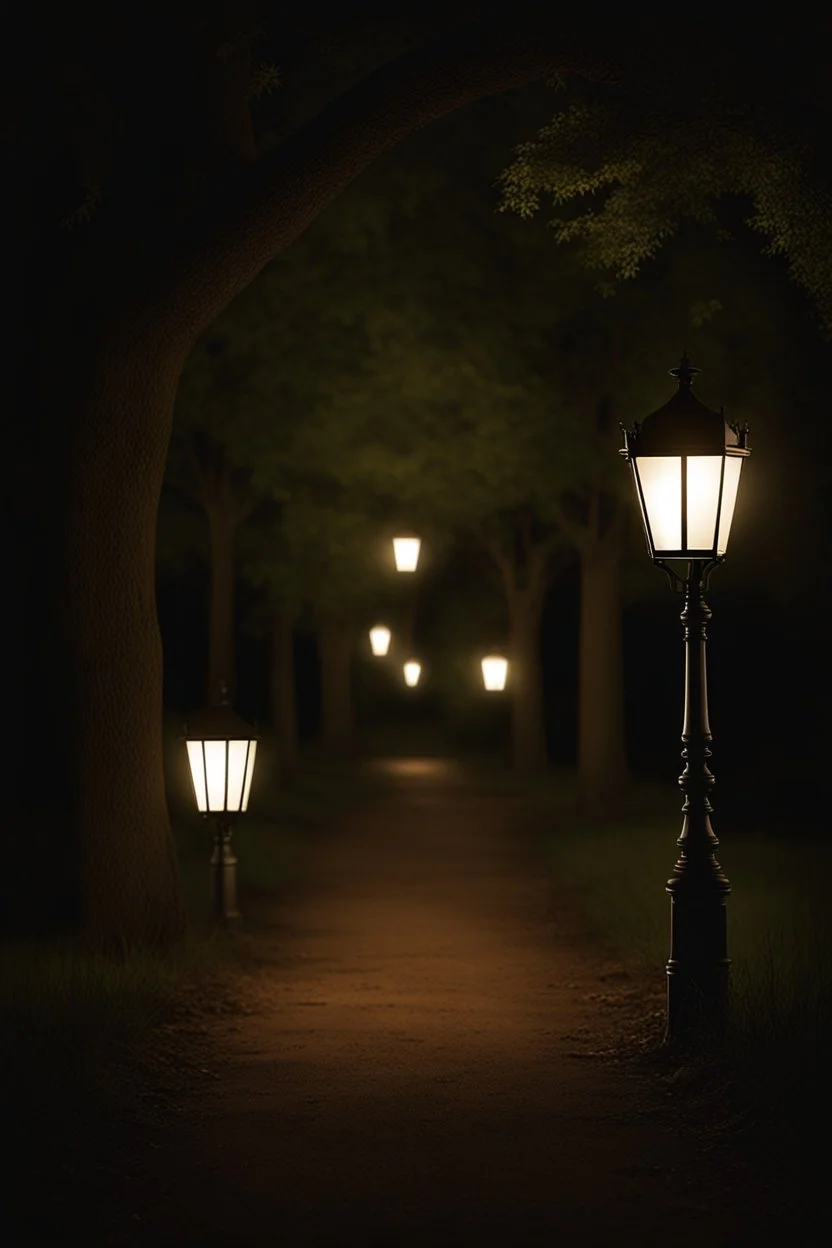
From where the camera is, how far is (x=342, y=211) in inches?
796

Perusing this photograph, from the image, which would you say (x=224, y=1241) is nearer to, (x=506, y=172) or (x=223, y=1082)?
(x=223, y=1082)

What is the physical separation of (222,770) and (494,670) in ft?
69.8

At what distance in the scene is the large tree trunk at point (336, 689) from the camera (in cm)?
4619

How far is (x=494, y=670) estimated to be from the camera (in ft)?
118

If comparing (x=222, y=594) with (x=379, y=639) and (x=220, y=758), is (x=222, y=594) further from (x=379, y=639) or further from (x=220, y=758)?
(x=379, y=639)

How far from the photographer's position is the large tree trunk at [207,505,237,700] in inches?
1131

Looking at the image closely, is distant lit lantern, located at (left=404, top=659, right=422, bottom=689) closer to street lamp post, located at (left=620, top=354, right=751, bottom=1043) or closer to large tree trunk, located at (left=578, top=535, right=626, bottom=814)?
large tree trunk, located at (left=578, top=535, right=626, bottom=814)

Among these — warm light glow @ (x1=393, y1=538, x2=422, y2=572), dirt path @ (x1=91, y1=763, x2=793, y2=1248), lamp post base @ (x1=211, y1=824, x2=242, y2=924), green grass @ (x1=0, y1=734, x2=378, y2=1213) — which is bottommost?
dirt path @ (x1=91, y1=763, x2=793, y2=1248)

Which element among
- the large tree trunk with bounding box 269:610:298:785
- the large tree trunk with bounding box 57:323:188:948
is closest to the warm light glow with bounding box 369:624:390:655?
the large tree trunk with bounding box 269:610:298:785

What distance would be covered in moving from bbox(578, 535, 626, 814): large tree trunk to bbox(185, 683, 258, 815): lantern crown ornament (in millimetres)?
11190

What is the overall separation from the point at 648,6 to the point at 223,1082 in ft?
20.9

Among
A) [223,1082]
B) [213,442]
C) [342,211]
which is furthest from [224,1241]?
[213,442]

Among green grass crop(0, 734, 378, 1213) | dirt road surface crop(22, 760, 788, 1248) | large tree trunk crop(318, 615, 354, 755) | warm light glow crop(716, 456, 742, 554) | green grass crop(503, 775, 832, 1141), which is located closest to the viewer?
dirt road surface crop(22, 760, 788, 1248)

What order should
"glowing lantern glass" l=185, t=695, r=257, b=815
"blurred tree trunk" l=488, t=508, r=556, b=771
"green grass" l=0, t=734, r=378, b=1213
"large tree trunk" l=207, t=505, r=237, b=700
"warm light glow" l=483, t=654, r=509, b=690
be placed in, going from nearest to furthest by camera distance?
"green grass" l=0, t=734, r=378, b=1213, "glowing lantern glass" l=185, t=695, r=257, b=815, "large tree trunk" l=207, t=505, r=237, b=700, "warm light glow" l=483, t=654, r=509, b=690, "blurred tree trunk" l=488, t=508, r=556, b=771
